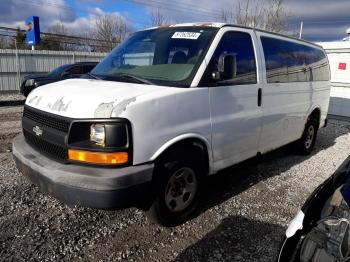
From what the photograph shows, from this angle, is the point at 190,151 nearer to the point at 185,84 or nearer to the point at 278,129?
the point at 185,84

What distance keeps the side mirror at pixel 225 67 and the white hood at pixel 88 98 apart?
2.32ft

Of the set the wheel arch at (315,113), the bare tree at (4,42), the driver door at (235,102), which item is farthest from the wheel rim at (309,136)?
the bare tree at (4,42)

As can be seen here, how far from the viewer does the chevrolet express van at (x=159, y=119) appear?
294cm

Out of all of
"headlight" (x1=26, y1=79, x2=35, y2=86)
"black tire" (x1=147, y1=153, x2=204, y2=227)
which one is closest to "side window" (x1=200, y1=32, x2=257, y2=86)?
"black tire" (x1=147, y1=153, x2=204, y2=227)

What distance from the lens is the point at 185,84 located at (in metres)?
3.50

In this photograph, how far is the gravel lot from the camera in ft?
10.4

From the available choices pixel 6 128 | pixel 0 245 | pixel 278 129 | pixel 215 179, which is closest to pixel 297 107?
pixel 278 129

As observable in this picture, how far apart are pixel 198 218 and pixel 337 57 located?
9774 mm

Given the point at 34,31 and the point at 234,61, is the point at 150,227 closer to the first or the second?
the point at 234,61

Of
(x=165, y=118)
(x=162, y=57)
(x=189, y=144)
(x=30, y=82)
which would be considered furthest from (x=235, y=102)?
(x=30, y=82)

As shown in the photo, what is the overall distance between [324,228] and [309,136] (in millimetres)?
5017

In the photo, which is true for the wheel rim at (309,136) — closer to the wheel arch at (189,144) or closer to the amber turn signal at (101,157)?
the wheel arch at (189,144)

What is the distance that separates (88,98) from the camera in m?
3.05

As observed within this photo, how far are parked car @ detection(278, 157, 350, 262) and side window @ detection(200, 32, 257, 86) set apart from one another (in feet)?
5.58
